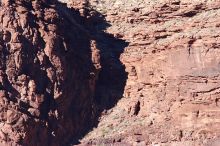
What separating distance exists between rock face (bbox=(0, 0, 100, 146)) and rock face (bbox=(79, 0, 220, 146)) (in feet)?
5.79

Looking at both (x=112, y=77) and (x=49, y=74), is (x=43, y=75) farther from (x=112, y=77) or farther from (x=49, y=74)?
(x=112, y=77)

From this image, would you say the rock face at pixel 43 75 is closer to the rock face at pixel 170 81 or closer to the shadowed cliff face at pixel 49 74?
the shadowed cliff face at pixel 49 74

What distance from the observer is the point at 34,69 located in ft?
123

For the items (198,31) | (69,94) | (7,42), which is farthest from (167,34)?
(7,42)

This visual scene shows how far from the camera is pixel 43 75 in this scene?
1485 inches

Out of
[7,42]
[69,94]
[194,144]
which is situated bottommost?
[194,144]

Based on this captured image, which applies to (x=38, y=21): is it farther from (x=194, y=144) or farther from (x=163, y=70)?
(x=194, y=144)

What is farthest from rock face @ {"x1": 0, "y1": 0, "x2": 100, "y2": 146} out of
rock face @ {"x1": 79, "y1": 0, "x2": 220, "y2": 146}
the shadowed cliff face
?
rock face @ {"x1": 79, "y1": 0, "x2": 220, "y2": 146}

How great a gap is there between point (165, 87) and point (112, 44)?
559 centimetres

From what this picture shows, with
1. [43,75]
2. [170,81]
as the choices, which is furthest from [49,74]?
[170,81]

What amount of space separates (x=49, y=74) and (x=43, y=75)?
31 cm

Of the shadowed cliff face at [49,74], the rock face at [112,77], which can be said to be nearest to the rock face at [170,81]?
the rock face at [112,77]

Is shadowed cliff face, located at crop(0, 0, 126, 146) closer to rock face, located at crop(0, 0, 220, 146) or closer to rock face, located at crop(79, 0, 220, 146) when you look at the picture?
rock face, located at crop(0, 0, 220, 146)

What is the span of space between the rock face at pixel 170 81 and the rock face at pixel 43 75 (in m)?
1.76
